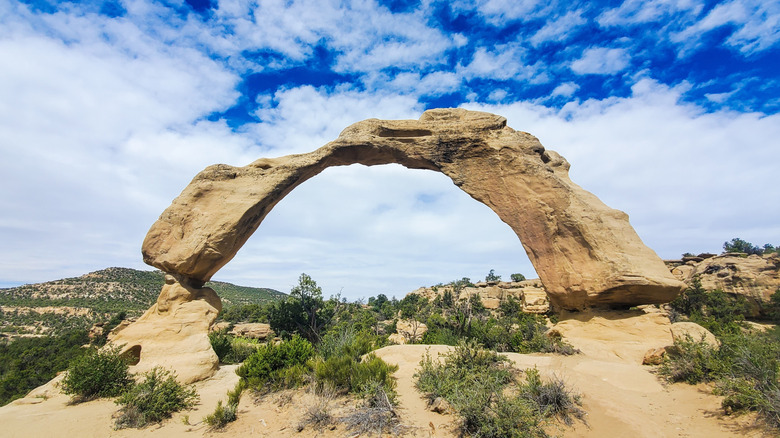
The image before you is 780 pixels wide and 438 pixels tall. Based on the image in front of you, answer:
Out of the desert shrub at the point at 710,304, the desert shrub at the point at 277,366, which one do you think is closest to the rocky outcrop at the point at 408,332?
the desert shrub at the point at 277,366

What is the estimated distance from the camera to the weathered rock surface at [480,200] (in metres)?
9.42

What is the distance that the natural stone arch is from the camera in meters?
9.44

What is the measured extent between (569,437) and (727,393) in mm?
2753

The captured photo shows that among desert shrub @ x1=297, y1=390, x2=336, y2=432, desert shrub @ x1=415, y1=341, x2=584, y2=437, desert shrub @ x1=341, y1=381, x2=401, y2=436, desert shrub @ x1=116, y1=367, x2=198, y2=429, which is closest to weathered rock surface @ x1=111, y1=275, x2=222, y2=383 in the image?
desert shrub @ x1=116, y1=367, x2=198, y2=429

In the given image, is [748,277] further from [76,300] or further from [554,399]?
[76,300]

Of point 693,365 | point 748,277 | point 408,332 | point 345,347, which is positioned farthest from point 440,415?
point 748,277

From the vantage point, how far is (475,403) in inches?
188

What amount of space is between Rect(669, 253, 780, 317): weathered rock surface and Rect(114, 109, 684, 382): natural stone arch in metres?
17.4

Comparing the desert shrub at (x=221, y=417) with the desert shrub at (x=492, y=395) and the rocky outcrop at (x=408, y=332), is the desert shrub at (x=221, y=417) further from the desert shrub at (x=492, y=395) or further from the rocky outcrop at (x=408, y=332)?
the rocky outcrop at (x=408, y=332)

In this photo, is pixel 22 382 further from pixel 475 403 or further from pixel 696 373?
pixel 696 373

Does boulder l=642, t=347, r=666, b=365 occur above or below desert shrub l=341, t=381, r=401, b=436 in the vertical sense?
above

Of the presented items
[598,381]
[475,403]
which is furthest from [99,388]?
[598,381]

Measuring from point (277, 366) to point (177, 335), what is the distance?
3.46 meters

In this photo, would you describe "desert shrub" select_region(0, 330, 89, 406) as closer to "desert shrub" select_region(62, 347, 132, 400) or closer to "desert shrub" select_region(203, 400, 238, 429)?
"desert shrub" select_region(62, 347, 132, 400)
